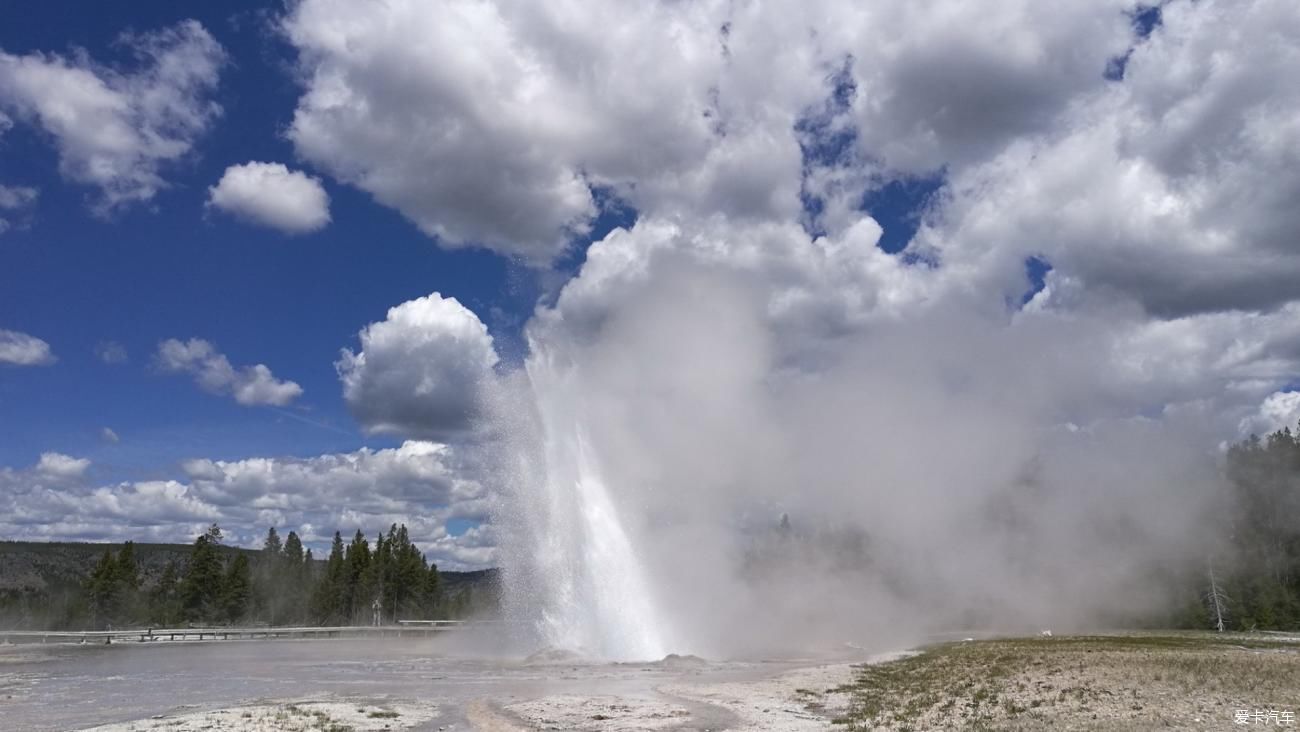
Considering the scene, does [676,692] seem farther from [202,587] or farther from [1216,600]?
[202,587]

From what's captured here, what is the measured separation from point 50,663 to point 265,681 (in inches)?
656

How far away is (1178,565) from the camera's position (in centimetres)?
7012

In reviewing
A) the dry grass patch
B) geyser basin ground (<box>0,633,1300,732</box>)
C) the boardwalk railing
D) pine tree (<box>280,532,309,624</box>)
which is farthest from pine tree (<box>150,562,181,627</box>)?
the dry grass patch

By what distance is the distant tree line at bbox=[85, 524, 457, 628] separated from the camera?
3093 inches

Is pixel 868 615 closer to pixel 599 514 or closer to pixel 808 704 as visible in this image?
pixel 599 514

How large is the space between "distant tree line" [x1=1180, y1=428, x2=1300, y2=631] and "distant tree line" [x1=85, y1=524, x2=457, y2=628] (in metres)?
63.8

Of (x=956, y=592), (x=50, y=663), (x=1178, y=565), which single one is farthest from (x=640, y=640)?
(x=1178, y=565)

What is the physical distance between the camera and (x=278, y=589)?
95125 mm

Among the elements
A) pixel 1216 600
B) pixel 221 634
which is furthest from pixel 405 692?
pixel 1216 600

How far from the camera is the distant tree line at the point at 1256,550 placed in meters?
58.6

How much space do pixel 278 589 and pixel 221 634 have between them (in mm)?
34862

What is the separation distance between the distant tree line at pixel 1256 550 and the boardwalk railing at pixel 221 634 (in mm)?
48474

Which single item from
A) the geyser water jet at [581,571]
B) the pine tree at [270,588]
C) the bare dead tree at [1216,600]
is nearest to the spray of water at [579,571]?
the geyser water jet at [581,571]

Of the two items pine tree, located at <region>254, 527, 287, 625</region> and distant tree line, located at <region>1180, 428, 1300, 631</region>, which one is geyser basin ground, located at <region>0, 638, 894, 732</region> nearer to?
distant tree line, located at <region>1180, 428, 1300, 631</region>
